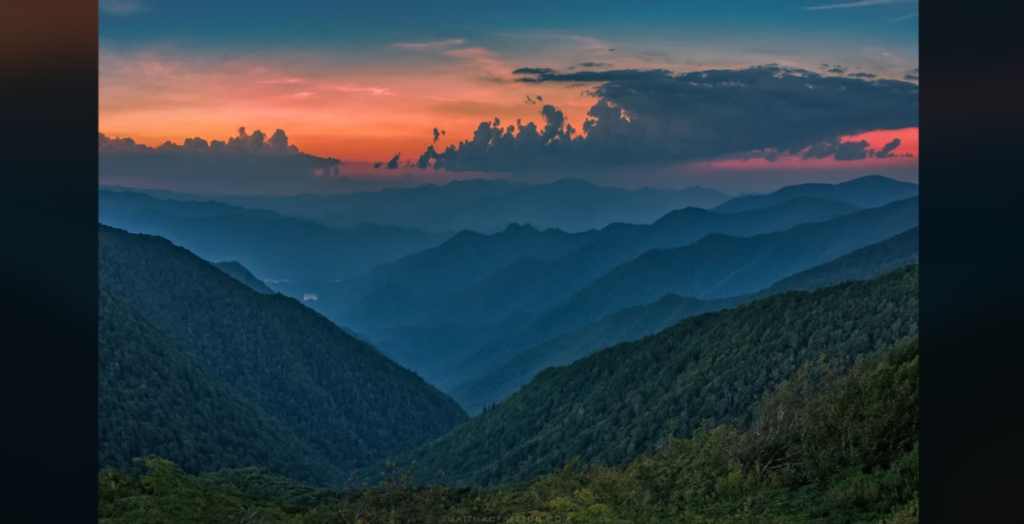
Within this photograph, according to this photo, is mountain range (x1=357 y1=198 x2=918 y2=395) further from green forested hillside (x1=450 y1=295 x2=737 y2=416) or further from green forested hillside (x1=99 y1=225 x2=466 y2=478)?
green forested hillside (x1=99 y1=225 x2=466 y2=478)

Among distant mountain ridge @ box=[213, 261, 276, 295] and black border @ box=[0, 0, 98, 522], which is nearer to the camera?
black border @ box=[0, 0, 98, 522]

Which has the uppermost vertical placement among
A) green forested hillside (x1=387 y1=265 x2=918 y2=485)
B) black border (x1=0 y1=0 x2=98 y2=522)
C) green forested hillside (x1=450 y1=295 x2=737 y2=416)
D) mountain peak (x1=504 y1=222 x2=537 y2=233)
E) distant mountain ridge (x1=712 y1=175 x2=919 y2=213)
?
distant mountain ridge (x1=712 y1=175 x2=919 y2=213)

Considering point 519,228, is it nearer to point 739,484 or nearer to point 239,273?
point 239,273

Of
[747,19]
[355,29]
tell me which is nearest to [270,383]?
[355,29]

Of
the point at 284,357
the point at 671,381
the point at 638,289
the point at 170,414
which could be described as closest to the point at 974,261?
the point at 671,381

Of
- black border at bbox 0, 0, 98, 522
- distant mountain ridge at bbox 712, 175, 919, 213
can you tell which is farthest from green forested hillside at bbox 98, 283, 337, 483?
distant mountain ridge at bbox 712, 175, 919, 213

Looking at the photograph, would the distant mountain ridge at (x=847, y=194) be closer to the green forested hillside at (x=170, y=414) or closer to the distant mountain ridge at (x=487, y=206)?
the distant mountain ridge at (x=487, y=206)
